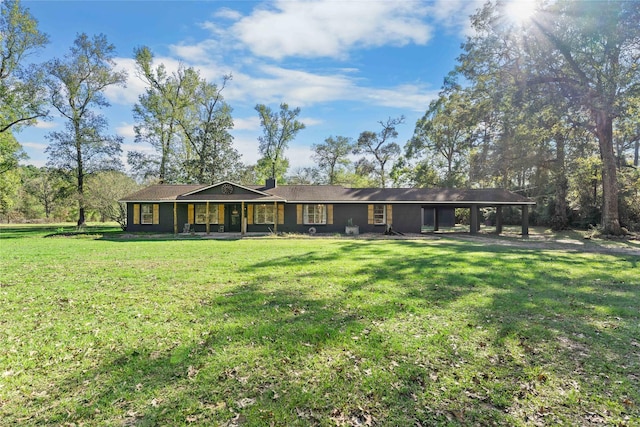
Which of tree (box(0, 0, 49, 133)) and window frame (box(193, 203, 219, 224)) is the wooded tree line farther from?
window frame (box(193, 203, 219, 224))

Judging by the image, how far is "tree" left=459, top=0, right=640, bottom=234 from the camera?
54.1 ft

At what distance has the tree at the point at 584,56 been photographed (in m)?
16.5

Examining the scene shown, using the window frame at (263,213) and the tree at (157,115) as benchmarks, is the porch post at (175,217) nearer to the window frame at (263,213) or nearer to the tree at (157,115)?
the window frame at (263,213)

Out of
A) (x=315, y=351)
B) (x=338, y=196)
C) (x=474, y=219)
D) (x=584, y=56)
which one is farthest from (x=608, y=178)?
(x=315, y=351)

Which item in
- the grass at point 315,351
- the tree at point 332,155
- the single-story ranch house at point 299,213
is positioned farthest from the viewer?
the tree at point 332,155

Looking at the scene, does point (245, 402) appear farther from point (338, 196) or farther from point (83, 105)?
point (83, 105)

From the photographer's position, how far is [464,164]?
3616 centimetres

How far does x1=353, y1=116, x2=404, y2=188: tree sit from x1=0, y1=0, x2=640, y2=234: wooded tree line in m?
0.14

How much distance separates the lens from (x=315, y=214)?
2170 cm

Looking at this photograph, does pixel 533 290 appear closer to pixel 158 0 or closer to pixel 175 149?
pixel 158 0

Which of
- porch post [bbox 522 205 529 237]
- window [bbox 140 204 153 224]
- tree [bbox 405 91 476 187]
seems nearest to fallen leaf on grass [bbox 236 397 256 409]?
window [bbox 140 204 153 224]

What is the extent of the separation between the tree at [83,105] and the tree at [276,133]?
15624mm

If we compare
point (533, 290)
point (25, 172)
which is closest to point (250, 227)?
point (533, 290)

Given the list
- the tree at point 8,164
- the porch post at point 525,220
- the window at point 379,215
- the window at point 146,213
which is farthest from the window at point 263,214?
the tree at point 8,164
